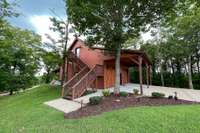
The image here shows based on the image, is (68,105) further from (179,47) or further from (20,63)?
(20,63)

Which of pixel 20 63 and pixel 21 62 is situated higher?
pixel 21 62

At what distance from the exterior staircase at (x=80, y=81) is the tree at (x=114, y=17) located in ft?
9.62

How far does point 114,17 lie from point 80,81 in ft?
18.1

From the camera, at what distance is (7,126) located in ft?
26.2

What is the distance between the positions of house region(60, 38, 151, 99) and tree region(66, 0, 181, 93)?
194cm

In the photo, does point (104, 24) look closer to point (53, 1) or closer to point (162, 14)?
point (162, 14)

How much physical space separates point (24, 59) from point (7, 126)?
19284mm

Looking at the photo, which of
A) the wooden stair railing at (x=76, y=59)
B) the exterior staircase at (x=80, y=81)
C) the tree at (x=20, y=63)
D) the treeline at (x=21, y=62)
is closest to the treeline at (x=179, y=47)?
the exterior staircase at (x=80, y=81)

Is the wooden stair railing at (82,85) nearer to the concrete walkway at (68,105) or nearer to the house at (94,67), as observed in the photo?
the house at (94,67)

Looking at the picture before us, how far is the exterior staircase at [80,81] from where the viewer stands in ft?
47.4

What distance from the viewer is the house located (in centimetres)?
1518

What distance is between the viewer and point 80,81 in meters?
14.8

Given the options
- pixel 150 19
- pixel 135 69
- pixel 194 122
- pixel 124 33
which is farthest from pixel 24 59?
pixel 194 122

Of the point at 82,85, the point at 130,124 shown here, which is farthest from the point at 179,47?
the point at 130,124
